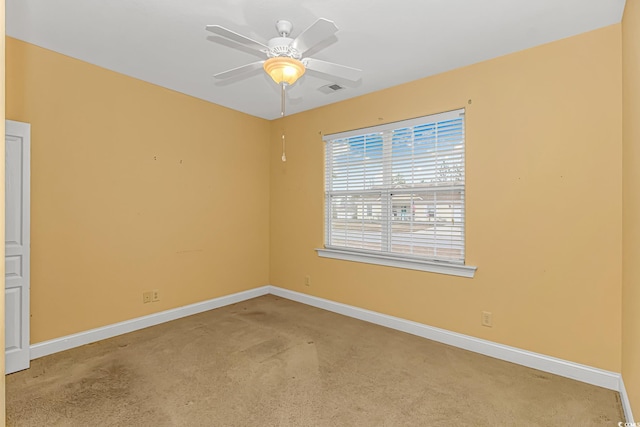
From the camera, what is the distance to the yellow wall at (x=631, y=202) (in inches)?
69.0

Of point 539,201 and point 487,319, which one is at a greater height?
point 539,201

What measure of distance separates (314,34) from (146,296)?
124 inches

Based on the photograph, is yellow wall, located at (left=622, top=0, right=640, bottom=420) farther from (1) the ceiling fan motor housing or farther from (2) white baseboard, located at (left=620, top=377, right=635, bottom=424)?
(1) the ceiling fan motor housing

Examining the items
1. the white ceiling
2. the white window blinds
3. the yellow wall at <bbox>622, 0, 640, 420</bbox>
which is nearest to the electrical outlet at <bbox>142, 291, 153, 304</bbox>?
the white window blinds

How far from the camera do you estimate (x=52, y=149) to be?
278cm

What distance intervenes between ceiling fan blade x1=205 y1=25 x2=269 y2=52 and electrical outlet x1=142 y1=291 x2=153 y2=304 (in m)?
2.84

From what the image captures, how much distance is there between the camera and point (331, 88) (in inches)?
137

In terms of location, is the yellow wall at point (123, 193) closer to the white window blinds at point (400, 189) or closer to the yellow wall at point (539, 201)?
the white window blinds at point (400, 189)

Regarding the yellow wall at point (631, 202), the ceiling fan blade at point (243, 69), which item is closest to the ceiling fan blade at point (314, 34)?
the ceiling fan blade at point (243, 69)

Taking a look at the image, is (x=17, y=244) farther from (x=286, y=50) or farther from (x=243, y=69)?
(x=286, y=50)

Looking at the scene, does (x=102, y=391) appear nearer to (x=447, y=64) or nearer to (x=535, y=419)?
(x=535, y=419)

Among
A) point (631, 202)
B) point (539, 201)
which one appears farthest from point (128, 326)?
point (631, 202)

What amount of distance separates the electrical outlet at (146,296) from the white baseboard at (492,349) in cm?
198

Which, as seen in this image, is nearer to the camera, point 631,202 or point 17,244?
point 631,202
